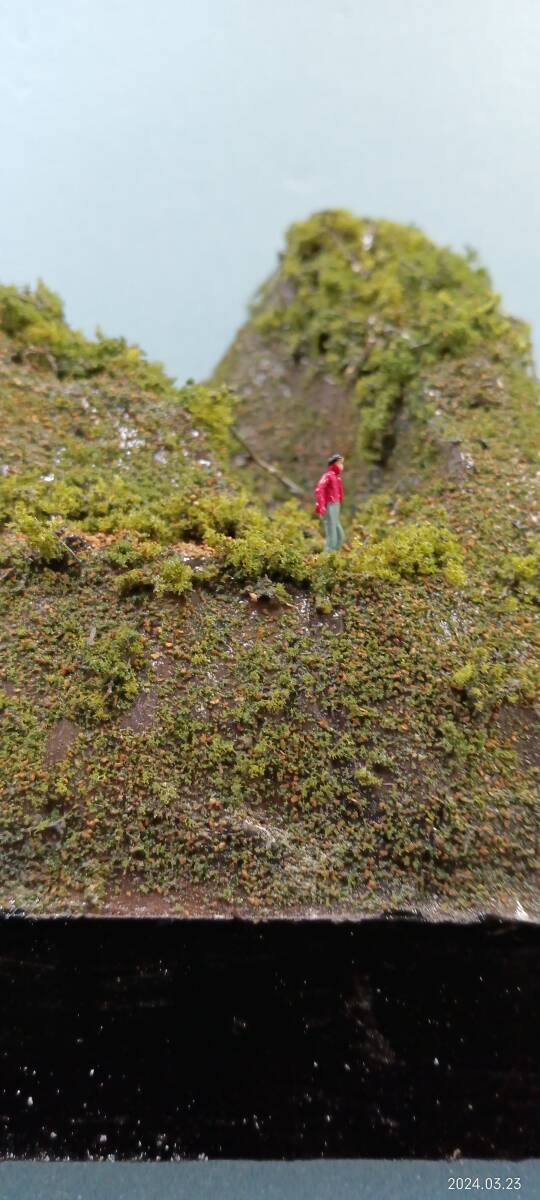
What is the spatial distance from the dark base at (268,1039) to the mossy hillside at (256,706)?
0.27 meters

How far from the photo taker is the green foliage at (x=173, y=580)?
5.20 m

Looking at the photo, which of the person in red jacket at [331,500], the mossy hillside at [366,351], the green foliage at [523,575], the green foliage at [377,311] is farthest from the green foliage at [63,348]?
the green foliage at [523,575]

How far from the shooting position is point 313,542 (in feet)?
19.9

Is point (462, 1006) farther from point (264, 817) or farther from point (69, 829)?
point (69, 829)

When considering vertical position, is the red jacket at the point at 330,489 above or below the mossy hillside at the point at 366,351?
below

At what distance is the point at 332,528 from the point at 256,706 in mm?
1562

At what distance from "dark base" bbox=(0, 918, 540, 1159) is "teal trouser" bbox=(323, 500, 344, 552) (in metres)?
2.53

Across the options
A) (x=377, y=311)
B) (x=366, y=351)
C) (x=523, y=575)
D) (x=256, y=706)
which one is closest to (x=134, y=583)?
(x=256, y=706)

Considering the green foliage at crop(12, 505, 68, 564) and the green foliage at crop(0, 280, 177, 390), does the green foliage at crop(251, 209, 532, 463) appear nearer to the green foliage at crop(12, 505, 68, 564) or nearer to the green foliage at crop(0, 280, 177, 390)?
the green foliage at crop(0, 280, 177, 390)

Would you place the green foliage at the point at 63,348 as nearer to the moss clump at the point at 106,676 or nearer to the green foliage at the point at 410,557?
the green foliage at the point at 410,557

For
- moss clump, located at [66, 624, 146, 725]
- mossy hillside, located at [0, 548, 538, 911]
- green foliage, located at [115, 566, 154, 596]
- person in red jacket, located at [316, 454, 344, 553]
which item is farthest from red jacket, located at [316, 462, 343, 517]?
moss clump, located at [66, 624, 146, 725]

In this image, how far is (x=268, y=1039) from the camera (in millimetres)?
4520

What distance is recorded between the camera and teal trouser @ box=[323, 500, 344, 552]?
19.2ft

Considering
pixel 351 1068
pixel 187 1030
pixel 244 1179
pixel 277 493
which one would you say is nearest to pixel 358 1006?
pixel 351 1068
